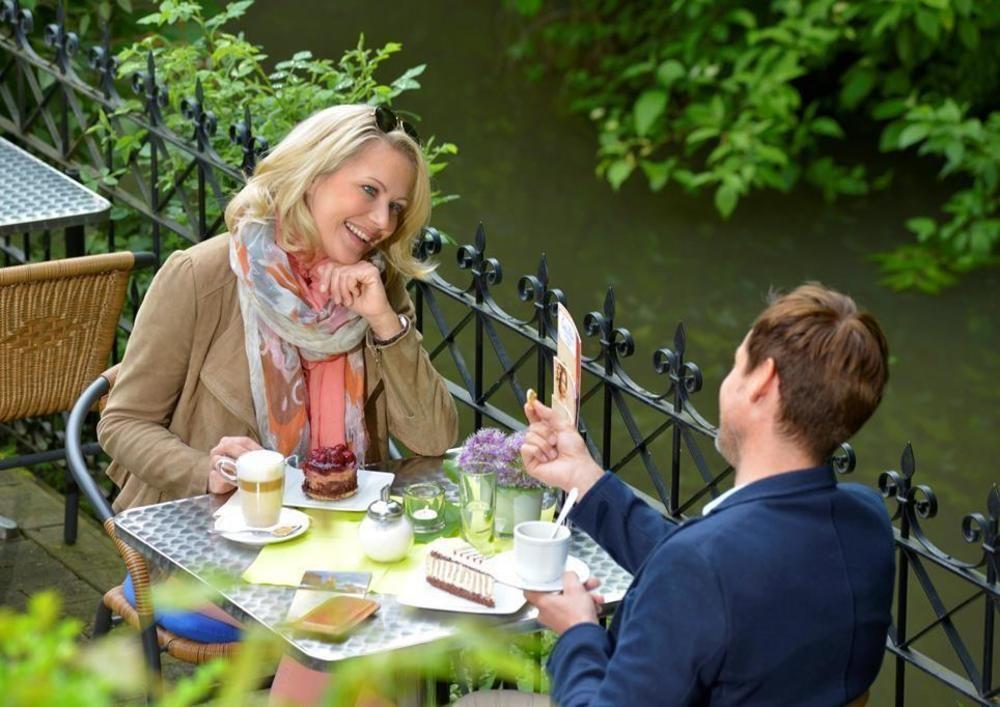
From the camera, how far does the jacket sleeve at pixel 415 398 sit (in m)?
3.26

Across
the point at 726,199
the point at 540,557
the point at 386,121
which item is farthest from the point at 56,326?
the point at 726,199

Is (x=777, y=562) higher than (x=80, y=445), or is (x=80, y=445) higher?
(x=777, y=562)

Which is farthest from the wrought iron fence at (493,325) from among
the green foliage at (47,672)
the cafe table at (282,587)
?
the green foliage at (47,672)

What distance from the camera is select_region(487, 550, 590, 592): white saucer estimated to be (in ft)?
8.43

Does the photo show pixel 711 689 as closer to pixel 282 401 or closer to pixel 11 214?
pixel 282 401

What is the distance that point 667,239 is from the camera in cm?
890

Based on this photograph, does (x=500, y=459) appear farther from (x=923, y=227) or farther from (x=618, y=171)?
(x=618, y=171)

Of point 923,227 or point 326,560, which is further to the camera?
point 923,227

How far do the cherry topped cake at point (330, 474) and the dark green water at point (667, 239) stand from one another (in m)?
3.01

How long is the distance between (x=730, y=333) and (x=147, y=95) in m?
3.87

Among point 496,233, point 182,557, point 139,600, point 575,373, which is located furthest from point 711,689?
point 496,233

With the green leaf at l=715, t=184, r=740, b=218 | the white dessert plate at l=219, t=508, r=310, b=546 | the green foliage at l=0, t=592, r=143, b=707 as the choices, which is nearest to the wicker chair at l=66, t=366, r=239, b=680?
the white dessert plate at l=219, t=508, r=310, b=546

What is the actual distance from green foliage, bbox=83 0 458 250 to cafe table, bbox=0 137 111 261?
0.26m

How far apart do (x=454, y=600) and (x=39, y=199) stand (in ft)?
7.30
